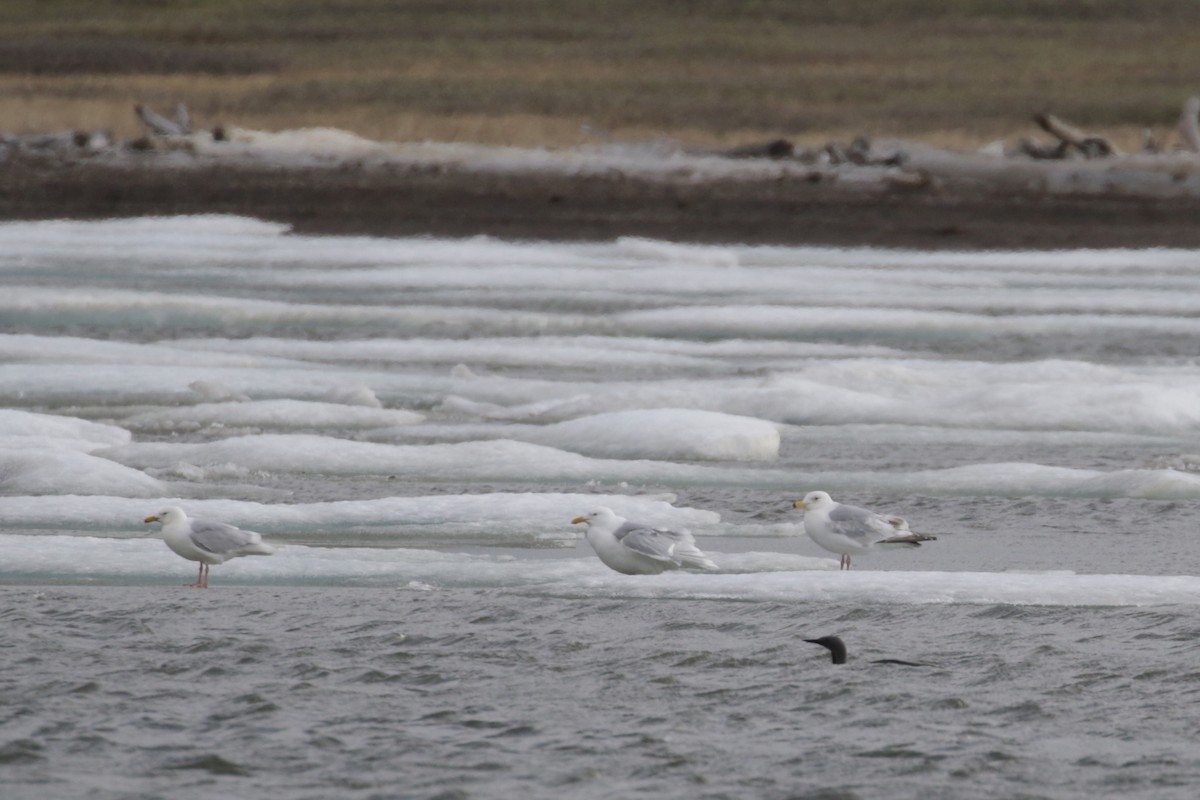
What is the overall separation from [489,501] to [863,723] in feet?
11.6

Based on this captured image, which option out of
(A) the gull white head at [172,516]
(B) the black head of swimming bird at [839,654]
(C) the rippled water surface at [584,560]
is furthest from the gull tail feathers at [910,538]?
(A) the gull white head at [172,516]

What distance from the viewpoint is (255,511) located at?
367 inches

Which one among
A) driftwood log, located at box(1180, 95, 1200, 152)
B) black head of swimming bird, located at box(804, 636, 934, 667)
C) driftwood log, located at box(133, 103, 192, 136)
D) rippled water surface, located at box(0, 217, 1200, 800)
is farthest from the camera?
driftwood log, located at box(133, 103, 192, 136)

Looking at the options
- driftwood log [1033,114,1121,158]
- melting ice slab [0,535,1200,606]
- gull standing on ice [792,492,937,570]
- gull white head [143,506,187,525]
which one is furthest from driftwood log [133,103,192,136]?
gull standing on ice [792,492,937,570]

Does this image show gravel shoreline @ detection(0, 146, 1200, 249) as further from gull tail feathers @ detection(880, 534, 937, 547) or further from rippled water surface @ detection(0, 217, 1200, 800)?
gull tail feathers @ detection(880, 534, 937, 547)

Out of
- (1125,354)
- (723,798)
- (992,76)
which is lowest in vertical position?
(723,798)

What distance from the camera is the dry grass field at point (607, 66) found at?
45594 mm

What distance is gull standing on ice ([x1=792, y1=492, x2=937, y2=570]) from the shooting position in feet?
Result: 27.7

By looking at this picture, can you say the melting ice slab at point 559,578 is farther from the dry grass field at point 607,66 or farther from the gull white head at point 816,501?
the dry grass field at point 607,66

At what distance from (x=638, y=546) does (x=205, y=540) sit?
1.63 m

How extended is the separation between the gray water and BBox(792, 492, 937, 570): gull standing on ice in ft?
2.35

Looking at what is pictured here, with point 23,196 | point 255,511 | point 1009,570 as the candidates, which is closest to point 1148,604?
point 1009,570

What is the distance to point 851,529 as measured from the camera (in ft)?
27.8

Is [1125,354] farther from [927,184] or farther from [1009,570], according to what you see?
[927,184]
